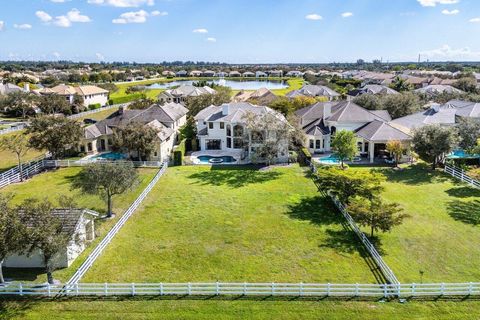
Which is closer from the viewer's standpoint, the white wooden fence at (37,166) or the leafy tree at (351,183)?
the leafy tree at (351,183)

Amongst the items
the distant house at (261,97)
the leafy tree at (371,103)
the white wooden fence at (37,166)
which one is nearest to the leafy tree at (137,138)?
the white wooden fence at (37,166)

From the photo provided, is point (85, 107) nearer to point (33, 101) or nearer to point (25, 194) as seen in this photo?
point (33, 101)

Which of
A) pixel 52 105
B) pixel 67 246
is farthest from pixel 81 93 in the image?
pixel 67 246

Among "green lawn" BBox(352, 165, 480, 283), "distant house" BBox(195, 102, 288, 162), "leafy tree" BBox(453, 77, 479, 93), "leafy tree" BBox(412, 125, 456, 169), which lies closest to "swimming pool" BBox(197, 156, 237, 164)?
"distant house" BBox(195, 102, 288, 162)

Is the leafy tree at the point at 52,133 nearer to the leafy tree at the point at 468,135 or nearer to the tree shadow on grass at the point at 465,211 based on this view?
the tree shadow on grass at the point at 465,211

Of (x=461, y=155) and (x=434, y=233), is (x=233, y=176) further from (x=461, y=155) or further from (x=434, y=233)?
(x=461, y=155)

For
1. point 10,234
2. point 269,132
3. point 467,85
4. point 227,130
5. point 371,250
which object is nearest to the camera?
point 10,234

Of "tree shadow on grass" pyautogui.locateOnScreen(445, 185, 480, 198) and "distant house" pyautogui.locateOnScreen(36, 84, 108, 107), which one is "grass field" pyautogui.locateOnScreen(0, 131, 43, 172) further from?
"tree shadow on grass" pyautogui.locateOnScreen(445, 185, 480, 198)
